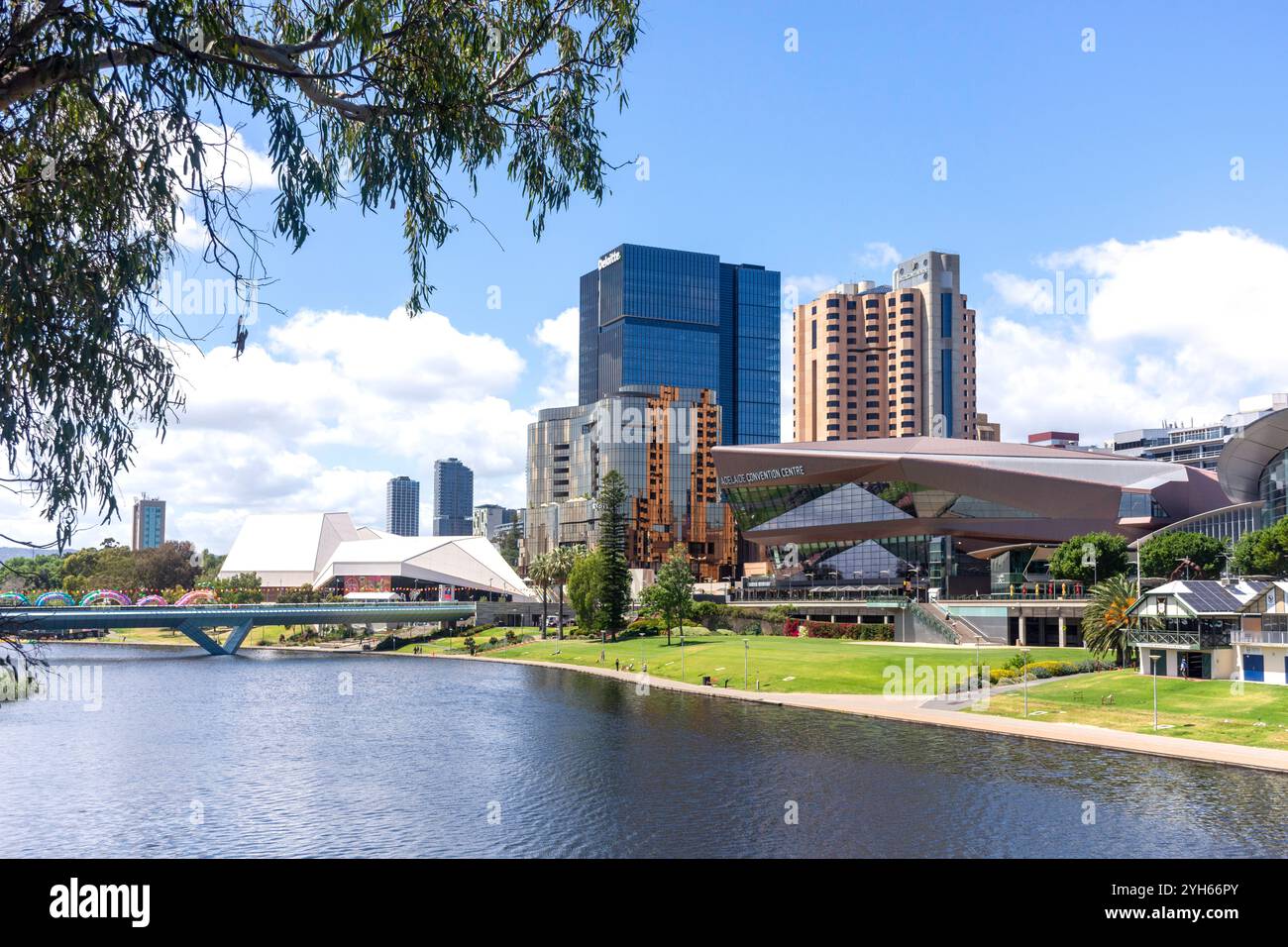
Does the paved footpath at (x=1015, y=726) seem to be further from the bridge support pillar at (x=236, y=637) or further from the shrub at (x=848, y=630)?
the bridge support pillar at (x=236, y=637)

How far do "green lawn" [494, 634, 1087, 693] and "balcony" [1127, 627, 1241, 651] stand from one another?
1320 cm

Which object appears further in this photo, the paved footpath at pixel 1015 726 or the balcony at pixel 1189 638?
the balcony at pixel 1189 638

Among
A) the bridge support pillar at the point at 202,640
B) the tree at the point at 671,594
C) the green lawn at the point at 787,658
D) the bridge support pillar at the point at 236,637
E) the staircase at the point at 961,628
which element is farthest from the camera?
the bridge support pillar at the point at 236,637

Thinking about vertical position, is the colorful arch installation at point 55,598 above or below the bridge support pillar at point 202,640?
above

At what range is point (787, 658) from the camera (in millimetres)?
91438

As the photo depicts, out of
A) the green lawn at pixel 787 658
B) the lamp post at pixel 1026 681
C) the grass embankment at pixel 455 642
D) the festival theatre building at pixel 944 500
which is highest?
the festival theatre building at pixel 944 500

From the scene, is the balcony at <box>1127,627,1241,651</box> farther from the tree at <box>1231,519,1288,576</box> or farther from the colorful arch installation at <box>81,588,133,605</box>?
the colorful arch installation at <box>81,588,133,605</box>

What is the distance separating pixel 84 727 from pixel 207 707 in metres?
11.4

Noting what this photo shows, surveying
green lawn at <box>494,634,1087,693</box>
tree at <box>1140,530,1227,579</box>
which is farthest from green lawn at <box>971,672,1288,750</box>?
tree at <box>1140,530,1227,579</box>

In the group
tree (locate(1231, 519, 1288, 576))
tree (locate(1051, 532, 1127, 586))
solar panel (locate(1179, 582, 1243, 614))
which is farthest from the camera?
tree (locate(1051, 532, 1127, 586))

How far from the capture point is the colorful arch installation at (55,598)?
164 meters

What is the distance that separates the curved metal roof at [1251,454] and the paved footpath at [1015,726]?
1686 inches

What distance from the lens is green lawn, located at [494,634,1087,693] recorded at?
79.0m

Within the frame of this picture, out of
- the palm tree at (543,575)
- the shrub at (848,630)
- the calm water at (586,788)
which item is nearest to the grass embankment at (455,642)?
the palm tree at (543,575)
